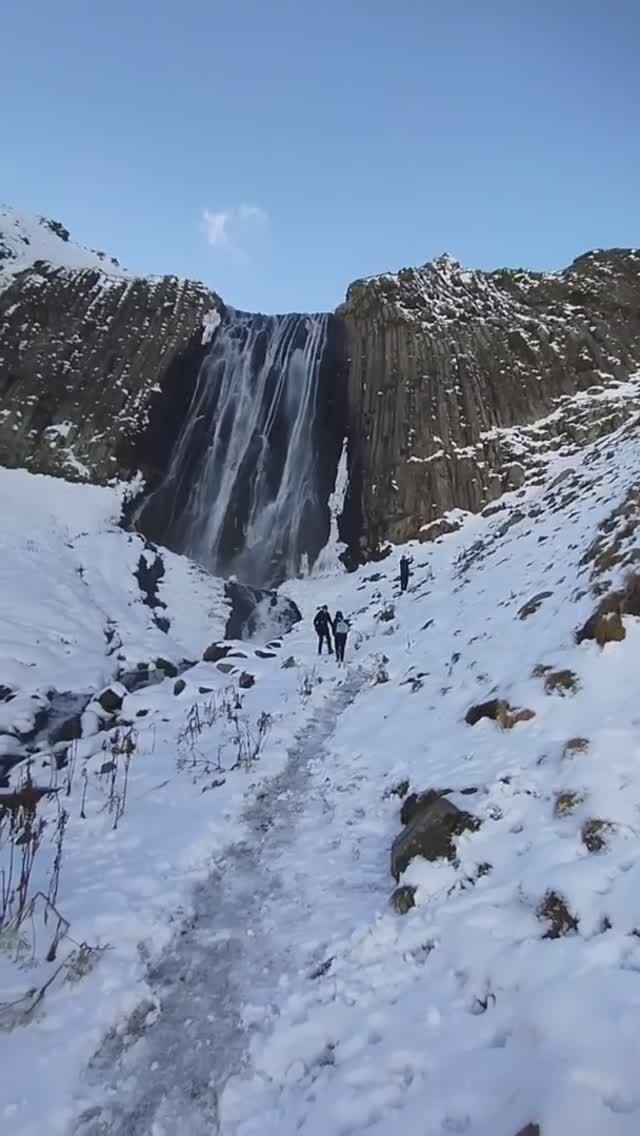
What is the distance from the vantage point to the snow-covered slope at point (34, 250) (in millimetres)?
40844

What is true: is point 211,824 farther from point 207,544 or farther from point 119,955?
point 207,544

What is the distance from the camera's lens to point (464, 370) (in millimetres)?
35281

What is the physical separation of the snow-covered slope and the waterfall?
11.9 meters

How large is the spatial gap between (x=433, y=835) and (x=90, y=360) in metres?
37.3

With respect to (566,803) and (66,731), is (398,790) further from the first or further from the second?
(66,731)

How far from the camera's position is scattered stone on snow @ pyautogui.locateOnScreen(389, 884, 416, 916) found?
4.60m

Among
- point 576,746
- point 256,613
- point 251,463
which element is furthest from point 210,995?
point 251,463

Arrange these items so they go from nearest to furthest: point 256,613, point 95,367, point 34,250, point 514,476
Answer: point 256,613 → point 514,476 → point 95,367 → point 34,250

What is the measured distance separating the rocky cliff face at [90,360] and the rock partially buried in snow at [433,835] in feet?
97.2

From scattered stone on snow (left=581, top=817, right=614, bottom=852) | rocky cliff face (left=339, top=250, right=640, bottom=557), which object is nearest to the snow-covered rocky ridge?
scattered stone on snow (left=581, top=817, right=614, bottom=852)

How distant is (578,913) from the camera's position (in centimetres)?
375

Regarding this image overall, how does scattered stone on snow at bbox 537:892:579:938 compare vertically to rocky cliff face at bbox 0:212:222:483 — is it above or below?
below

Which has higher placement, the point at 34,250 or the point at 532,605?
the point at 34,250

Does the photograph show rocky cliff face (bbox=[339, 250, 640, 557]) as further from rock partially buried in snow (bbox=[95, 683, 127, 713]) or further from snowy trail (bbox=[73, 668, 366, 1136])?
snowy trail (bbox=[73, 668, 366, 1136])
